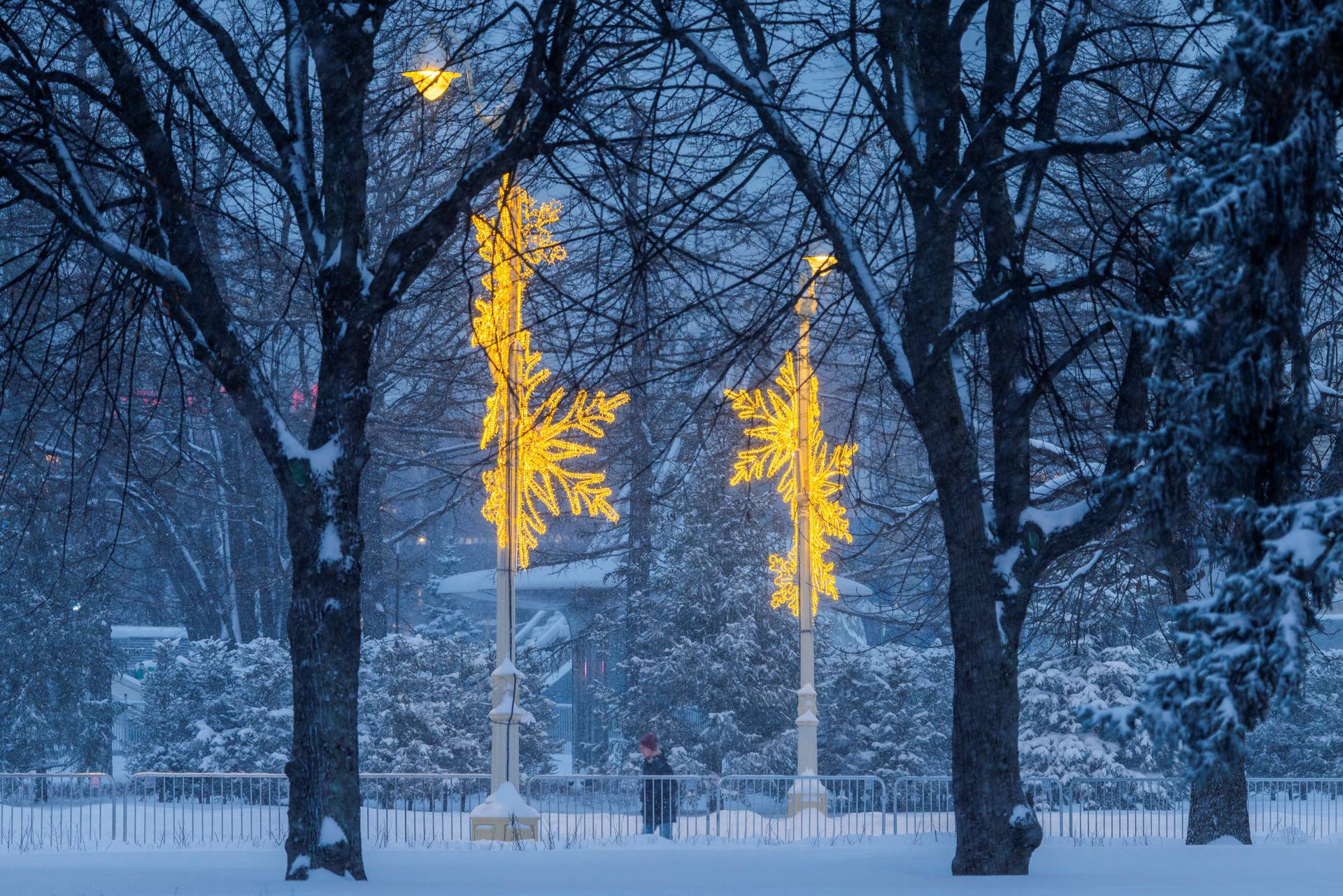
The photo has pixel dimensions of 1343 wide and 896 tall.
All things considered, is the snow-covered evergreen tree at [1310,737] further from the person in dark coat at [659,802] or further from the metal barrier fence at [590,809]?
the person in dark coat at [659,802]

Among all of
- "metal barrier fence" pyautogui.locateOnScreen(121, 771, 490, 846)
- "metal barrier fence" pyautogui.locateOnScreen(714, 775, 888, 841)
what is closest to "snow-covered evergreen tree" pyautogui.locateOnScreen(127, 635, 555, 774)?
"metal barrier fence" pyautogui.locateOnScreen(121, 771, 490, 846)

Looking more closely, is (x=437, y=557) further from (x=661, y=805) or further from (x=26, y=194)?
(x=26, y=194)

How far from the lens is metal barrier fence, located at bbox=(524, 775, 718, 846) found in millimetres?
18109

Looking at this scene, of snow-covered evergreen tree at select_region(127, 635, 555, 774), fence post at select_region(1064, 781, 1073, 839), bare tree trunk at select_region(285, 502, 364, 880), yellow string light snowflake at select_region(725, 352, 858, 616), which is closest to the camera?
bare tree trunk at select_region(285, 502, 364, 880)

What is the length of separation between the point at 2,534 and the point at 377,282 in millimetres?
21411

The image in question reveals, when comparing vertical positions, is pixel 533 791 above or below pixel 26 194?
below

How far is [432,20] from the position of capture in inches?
389

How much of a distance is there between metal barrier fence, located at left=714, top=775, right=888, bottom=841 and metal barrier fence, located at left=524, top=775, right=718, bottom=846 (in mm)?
323

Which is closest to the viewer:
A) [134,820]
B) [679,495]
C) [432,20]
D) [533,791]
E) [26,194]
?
[26,194]

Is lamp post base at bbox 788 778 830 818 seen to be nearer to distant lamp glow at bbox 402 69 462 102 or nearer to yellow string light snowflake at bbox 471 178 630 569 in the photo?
yellow string light snowflake at bbox 471 178 630 569

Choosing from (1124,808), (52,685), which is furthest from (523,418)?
(52,685)

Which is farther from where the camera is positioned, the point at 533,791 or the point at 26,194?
the point at 533,791

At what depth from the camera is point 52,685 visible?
32344mm

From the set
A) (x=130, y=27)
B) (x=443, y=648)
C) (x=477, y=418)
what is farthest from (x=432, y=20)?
(x=477, y=418)
